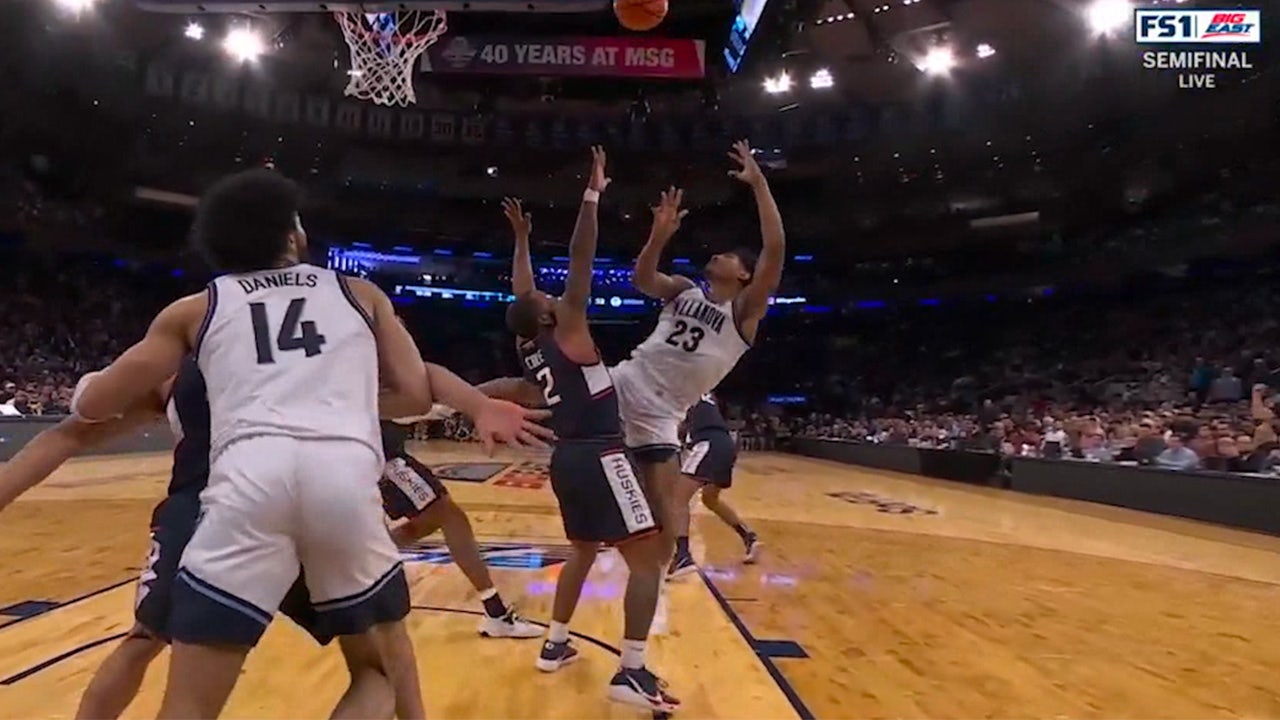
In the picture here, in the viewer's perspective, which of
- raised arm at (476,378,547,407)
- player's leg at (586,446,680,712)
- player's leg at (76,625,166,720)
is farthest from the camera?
raised arm at (476,378,547,407)

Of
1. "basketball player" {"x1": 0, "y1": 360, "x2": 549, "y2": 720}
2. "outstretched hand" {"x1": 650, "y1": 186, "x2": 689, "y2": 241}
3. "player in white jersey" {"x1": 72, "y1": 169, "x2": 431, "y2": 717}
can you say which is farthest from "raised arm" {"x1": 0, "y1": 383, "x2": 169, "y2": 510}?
"outstretched hand" {"x1": 650, "y1": 186, "x2": 689, "y2": 241}

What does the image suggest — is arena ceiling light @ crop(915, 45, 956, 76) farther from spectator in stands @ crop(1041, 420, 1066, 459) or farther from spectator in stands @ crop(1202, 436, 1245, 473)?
spectator in stands @ crop(1202, 436, 1245, 473)

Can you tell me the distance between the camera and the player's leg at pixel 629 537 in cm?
414

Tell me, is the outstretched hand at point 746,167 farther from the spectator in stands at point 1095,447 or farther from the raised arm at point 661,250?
the spectator in stands at point 1095,447

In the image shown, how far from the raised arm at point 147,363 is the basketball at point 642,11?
5.78 metres

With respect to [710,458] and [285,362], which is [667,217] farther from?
[710,458]

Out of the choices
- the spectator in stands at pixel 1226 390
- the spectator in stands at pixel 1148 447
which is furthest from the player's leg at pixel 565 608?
the spectator in stands at pixel 1226 390

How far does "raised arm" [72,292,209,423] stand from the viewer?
7.57 ft

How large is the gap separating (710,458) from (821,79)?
18979 mm

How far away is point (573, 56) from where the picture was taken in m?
15.8

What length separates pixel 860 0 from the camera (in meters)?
19.3

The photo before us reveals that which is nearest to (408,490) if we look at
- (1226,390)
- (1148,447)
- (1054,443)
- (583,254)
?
(583,254)

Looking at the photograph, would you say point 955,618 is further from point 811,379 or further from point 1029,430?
point 811,379

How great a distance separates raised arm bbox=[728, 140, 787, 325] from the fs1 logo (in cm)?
1513
